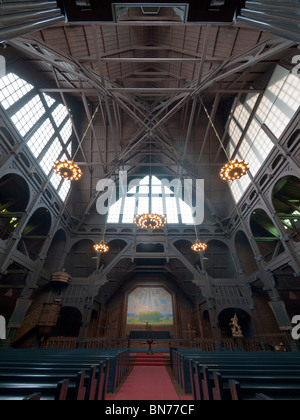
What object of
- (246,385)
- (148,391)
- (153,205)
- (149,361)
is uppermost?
(153,205)

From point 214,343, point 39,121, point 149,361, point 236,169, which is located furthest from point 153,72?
point 214,343

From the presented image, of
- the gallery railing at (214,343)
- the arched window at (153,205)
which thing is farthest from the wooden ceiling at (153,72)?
the gallery railing at (214,343)

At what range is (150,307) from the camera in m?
17.7

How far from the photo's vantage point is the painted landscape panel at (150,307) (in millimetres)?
17125

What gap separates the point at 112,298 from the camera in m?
18.2

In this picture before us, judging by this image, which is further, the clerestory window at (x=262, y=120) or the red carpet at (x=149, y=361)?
the clerestory window at (x=262, y=120)

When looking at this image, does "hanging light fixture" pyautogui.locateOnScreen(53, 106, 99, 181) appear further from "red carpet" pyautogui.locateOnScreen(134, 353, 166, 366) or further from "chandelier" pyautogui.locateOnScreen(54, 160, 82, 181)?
"red carpet" pyautogui.locateOnScreen(134, 353, 166, 366)

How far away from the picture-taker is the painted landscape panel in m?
17.1

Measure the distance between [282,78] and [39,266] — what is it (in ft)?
57.3

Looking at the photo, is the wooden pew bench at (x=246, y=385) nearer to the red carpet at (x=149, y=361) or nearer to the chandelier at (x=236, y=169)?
the chandelier at (x=236, y=169)

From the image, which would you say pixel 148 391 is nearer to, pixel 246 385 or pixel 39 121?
pixel 246 385

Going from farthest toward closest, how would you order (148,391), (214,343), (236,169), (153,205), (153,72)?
(153,205)
(153,72)
(214,343)
(236,169)
(148,391)
